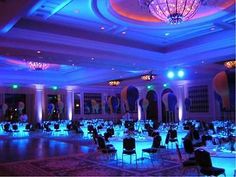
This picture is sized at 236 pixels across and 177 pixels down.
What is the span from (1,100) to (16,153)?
1186cm

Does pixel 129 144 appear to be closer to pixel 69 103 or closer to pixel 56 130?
pixel 56 130

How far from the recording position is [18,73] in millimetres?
20000

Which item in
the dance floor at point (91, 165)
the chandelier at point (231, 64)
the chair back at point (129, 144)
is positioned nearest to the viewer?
the dance floor at point (91, 165)

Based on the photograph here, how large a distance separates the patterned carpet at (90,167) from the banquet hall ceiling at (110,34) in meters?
3.59

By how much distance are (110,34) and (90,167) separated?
466 centimetres

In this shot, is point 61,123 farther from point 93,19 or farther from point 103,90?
point 93,19

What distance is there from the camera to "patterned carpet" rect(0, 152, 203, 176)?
7837 millimetres

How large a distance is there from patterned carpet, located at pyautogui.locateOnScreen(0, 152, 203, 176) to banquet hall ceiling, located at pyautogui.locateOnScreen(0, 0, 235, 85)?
359 cm

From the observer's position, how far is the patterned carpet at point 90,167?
7.84 metres

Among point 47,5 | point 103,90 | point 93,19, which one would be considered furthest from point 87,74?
point 47,5

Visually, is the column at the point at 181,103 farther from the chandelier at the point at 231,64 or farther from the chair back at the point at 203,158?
the chair back at the point at 203,158

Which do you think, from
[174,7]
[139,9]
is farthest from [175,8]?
[139,9]

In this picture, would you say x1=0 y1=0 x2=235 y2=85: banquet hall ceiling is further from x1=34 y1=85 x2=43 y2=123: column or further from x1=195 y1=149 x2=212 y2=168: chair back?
x1=34 y1=85 x2=43 y2=123: column

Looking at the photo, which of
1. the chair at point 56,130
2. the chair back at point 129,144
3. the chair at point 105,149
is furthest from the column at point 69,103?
the chair back at point 129,144
